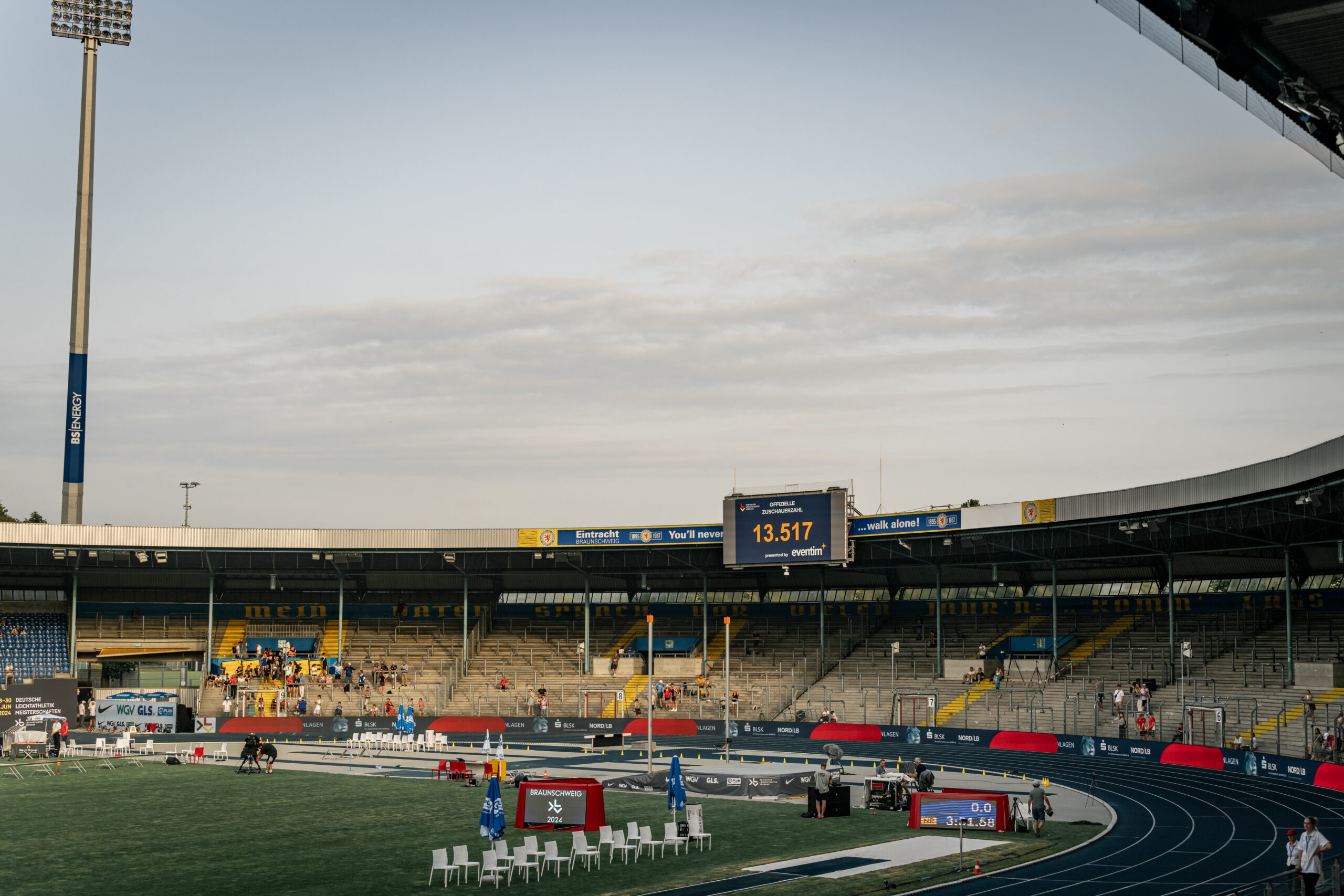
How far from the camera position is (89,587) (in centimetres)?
8031

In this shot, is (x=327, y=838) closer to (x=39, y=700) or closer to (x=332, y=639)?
(x=39, y=700)

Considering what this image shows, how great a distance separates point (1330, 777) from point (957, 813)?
16414mm

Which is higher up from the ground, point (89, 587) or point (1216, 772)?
point (89, 587)

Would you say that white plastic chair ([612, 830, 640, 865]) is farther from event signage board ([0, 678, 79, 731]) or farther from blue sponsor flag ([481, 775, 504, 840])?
event signage board ([0, 678, 79, 731])

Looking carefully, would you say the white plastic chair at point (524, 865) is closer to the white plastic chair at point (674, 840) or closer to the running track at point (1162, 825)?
the white plastic chair at point (674, 840)

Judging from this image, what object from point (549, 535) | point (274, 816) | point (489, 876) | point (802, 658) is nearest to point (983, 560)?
point (802, 658)

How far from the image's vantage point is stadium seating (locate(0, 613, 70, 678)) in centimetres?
7300

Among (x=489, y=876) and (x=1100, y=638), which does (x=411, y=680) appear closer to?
(x=1100, y=638)

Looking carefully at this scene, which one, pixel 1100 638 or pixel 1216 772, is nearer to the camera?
pixel 1216 772

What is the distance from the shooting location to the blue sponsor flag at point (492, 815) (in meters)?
29.2

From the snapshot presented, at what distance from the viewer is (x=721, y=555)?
74.2m

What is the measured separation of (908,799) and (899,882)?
12466 mm

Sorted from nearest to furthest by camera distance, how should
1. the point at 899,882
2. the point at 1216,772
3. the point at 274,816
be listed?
1. the point at 899,882
2. the point at 274,816
3. the point at 1216,772

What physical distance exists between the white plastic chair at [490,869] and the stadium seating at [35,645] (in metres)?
54.4
